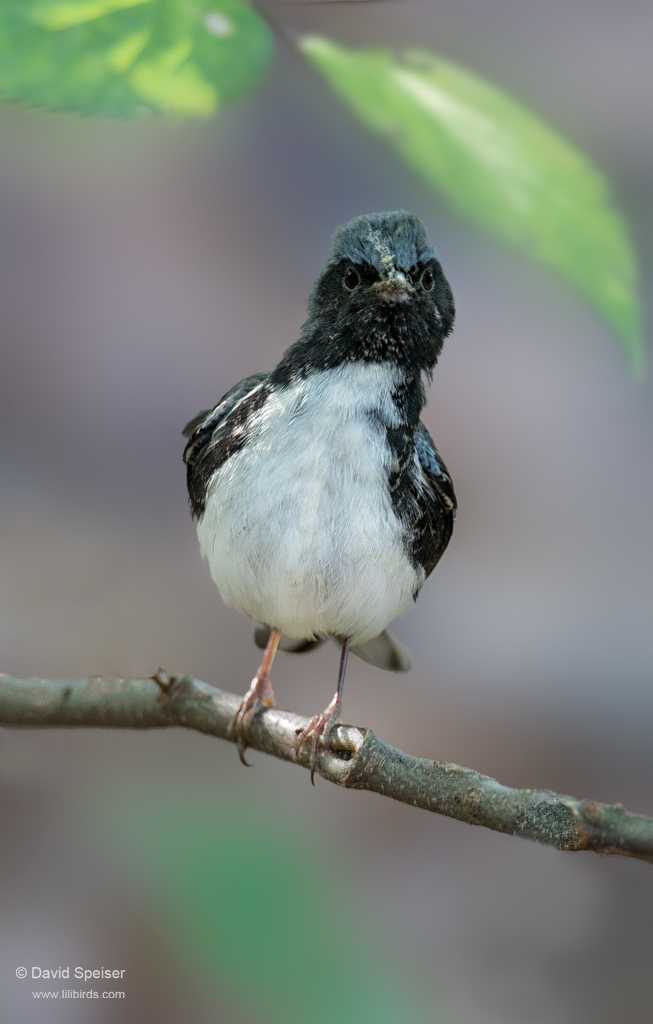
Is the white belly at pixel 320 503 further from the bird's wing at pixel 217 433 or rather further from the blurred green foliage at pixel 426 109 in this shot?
the blurred green foliage at pixel 426 109

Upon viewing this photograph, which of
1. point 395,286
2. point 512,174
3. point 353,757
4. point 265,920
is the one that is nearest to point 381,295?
point 395,286

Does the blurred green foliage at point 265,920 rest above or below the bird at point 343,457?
below

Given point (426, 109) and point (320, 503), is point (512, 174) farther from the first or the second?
point (320, 503)

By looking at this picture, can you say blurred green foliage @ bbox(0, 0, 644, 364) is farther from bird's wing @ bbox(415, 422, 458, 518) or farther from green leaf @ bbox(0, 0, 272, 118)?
bird's wing @ bbox(415, 422, 458, 518)

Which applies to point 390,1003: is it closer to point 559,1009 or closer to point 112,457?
point 559,1009

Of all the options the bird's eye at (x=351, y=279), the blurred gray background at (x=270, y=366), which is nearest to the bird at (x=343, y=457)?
the bird's eye at (x=351, y=279)

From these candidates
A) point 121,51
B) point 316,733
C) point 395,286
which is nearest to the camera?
point 395,286
